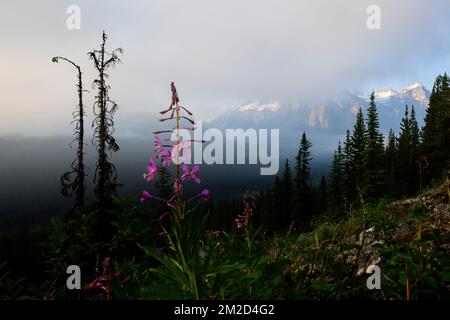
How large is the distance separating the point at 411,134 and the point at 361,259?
3090 inches

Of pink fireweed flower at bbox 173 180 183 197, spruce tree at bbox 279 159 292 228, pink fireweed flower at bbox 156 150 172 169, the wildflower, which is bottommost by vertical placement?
spruce tree at bbox 279 159 292 228

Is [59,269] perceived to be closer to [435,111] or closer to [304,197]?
[304,197]

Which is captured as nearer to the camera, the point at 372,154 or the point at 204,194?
the point at 204,194

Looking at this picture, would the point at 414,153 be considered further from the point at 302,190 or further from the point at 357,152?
the point at 302,190

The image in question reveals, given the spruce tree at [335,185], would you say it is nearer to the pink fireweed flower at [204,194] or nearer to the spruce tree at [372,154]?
the spruce tree at [372,154]

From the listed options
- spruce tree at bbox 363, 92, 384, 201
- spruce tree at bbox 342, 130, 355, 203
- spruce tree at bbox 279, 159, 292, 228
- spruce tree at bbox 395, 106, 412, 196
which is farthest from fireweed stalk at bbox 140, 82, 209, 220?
spruce tree at bbox 279, 159, 292, 228

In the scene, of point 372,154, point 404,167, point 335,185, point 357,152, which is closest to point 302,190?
point 335,185

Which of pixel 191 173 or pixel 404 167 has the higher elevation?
pixel 191 173

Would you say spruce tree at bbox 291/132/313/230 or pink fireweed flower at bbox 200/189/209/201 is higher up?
pink fireweed flower at bbox 200/189/209/201

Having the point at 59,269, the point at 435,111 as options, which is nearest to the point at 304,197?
the point at 435,111

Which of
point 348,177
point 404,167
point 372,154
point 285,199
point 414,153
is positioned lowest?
point 285,199

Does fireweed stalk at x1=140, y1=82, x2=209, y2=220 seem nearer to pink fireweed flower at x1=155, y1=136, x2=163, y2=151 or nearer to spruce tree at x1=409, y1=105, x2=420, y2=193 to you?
pink fireweed flower at x1=155, y1=136, x2=163, y2=151

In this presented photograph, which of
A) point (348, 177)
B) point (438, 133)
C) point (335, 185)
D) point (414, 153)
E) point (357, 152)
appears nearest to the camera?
point (438, 133)
